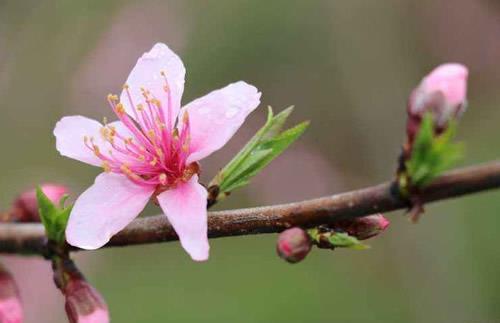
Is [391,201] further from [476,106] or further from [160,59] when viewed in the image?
[476,106]

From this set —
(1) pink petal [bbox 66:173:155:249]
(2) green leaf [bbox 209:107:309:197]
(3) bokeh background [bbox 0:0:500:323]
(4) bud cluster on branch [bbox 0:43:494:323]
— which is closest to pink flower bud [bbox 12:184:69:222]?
(4) bud cluster on branch [bbox 0:43:494:323]

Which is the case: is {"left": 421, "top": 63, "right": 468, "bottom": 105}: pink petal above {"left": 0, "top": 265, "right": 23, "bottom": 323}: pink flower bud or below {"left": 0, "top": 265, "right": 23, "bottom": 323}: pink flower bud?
above

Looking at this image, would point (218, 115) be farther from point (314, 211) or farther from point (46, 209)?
point (46, 209)

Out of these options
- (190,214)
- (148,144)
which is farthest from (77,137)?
(190,214)

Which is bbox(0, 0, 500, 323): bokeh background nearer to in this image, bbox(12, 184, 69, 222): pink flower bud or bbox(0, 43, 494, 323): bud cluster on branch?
bbox(12, 184, 69, 222): pink flower bud

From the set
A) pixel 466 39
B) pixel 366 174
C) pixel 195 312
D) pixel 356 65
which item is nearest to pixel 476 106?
pixel 466 39

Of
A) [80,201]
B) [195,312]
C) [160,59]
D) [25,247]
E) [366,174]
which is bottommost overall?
[195,312]
